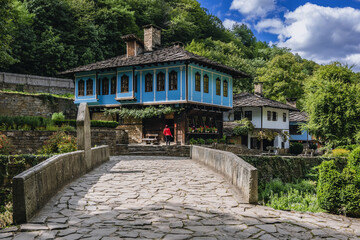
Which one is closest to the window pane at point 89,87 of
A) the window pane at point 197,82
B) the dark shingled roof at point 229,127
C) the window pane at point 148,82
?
the window pane at point 148,82

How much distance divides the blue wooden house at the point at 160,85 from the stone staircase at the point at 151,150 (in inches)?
93.9

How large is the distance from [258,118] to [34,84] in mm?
21554

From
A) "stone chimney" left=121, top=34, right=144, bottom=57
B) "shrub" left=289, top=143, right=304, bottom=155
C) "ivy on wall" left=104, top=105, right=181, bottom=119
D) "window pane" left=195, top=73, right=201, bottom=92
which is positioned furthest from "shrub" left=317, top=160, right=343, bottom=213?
"shrub" left=289, top=143, right=304, bottom=155

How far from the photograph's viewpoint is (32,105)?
2388cm

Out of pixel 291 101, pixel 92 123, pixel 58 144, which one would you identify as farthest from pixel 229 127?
pixel 58 144

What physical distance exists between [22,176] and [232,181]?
454 centimetres

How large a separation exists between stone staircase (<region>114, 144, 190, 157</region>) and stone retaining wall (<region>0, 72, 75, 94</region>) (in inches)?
541

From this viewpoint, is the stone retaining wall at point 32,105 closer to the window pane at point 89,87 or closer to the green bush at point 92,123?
the window pane at point 89,87

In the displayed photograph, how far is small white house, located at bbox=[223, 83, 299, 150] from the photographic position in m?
31.4

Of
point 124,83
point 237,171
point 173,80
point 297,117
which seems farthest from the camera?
point 297,117

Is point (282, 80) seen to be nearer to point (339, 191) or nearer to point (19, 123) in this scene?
point (19, 123)

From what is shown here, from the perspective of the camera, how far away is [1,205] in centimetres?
907

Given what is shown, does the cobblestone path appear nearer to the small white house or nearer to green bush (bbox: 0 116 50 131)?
green bush (bbox: 0 116 50 131)

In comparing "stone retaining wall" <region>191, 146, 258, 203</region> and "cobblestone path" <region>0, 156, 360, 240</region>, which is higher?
"stone retaining wall" <region>191, 146, 258, 203</region>
